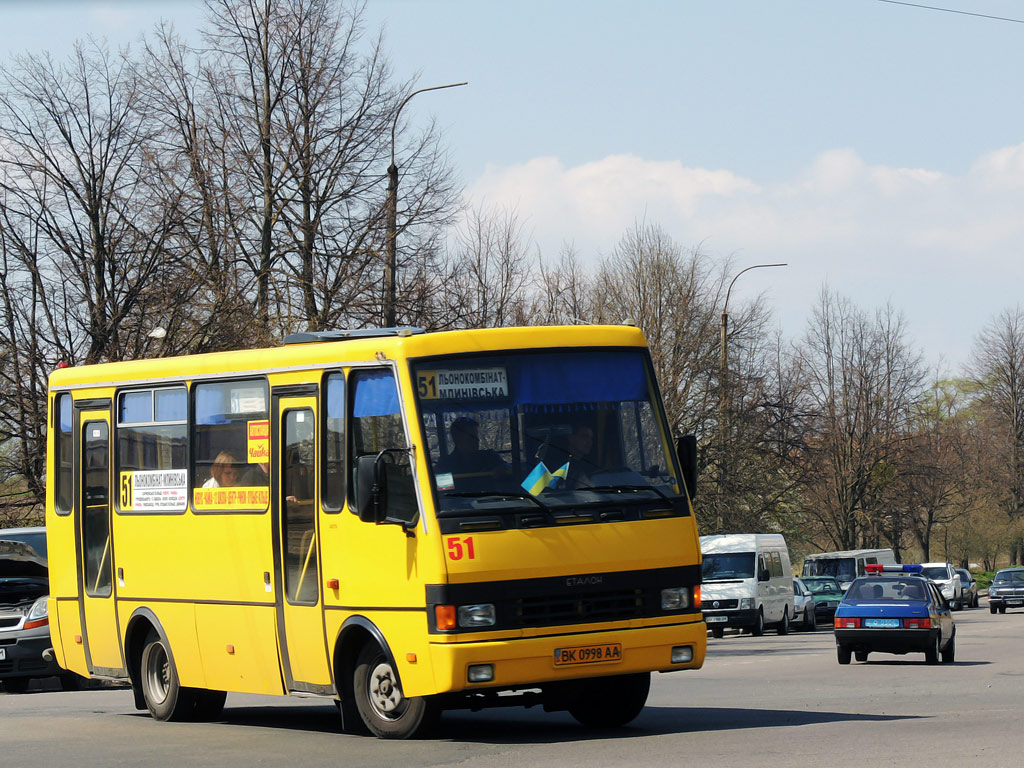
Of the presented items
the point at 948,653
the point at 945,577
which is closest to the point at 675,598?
the point at 948,653

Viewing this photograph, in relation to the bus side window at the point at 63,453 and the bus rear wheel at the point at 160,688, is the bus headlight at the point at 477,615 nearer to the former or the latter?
the bus rear wheel at the point at 160,688

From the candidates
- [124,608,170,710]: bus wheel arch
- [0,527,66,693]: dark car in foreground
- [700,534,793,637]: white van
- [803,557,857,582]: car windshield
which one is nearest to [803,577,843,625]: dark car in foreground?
[803,557,857,582]: car windshield

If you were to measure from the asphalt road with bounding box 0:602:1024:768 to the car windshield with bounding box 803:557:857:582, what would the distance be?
3185 cm

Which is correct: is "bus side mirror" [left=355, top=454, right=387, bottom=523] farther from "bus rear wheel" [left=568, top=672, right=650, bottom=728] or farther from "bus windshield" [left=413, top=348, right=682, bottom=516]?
"bus rear wheel" [left=568, top=672, right=650, bottom=728]

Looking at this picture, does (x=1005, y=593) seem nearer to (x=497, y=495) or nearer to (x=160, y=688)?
(x=160, y=688)

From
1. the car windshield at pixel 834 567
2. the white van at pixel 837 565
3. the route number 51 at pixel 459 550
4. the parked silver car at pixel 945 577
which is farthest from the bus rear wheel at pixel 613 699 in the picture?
the parked silver car at pixel 945 577

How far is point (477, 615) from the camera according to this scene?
1049cm

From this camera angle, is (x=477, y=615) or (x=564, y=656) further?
(x=564, y=656)

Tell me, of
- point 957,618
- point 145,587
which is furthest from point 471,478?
point 957,618

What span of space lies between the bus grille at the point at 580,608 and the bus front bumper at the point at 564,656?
11 cm

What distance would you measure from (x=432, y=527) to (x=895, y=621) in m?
14.8

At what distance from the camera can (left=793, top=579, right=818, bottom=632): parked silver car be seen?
41.2 meters

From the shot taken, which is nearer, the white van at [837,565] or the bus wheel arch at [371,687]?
the bus wheel arch at [371,687]

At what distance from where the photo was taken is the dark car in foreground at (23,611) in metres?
19.3
